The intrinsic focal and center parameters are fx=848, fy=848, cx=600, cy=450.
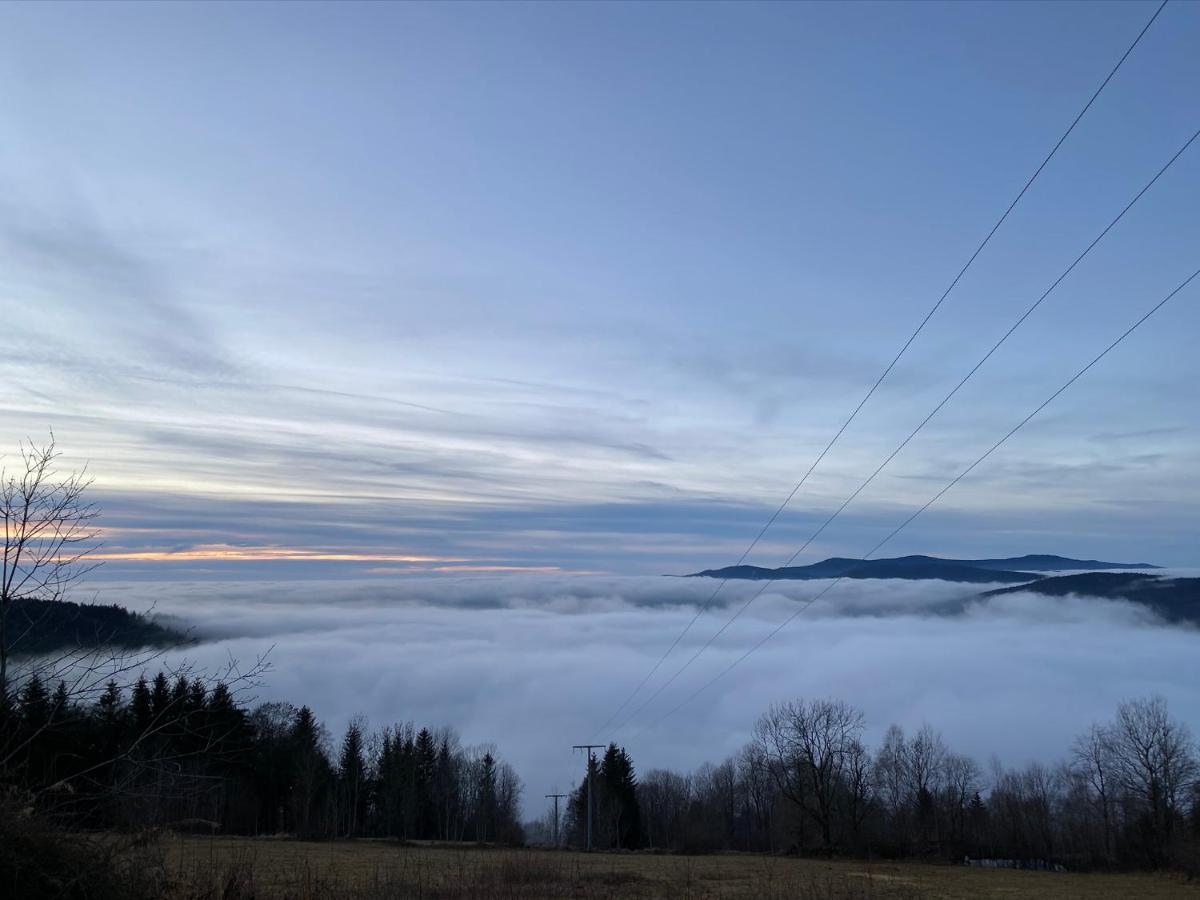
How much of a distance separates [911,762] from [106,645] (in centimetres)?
10284

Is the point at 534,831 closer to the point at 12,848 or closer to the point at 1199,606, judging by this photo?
the point at 1199,606

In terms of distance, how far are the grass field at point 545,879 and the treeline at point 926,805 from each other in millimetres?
13093

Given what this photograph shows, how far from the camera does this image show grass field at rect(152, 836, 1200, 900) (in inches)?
646

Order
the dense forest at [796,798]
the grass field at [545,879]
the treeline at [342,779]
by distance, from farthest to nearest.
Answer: the dense forest at [796,798] → the treeline at [342,779] → the grass field at [545,879]

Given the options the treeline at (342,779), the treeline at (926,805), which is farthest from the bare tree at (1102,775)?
the treeline at (342,779)

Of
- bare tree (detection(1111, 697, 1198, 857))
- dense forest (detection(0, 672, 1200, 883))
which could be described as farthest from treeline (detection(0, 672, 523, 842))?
bare tree (detection(1111, 697, 1198, 857))

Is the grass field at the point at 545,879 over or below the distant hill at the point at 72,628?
below

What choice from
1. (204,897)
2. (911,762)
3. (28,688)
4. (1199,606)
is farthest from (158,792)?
(1199,606)

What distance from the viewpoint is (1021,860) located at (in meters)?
77.1

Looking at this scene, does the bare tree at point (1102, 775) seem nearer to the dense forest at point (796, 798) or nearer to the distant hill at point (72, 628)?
the dense forest at point (796, 798)

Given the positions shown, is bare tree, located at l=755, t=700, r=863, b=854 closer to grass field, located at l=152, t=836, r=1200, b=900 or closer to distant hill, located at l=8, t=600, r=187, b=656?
grass field, located at l=152, t=836, r=1200, b=900

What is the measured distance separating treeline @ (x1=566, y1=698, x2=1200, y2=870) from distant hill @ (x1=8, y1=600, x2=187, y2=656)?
63474 millimetres

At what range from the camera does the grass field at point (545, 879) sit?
16.4m

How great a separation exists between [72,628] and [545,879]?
22.0 meters
